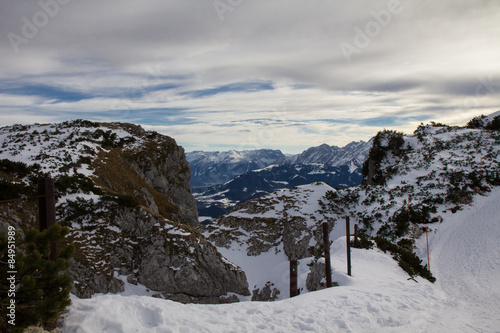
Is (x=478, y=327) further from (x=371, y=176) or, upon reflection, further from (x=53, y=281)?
(x=371, y=176)

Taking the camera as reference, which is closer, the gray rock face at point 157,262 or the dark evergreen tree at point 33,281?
the dark evergreen tree at point 33,281

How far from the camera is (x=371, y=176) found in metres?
72.6

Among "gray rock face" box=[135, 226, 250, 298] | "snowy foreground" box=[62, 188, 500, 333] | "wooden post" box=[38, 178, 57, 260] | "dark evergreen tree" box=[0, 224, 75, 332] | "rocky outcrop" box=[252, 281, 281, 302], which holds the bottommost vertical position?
"rocky outcrop" box=[252, 281, 281, 302]

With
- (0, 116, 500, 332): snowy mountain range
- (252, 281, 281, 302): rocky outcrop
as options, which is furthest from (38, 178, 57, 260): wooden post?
(252, 281, 281, 302): rocky outcrop

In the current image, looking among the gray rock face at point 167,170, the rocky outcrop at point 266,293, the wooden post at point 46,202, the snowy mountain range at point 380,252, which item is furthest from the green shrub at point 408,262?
the gray rock face at point 167,170

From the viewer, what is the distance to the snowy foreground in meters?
8.70

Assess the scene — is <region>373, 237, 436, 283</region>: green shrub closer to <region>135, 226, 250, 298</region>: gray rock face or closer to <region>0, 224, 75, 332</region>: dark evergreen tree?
<region>135, 226, 250, 298</region>: gray rock face

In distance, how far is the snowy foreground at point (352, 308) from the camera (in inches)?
342

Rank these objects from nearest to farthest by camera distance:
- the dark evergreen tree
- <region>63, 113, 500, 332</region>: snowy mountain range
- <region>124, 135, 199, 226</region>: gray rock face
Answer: the dark evergreen tree → <region>63, 113, 500, 332</region>: snowy mountain range → <region>124, 135, 199, 226</region>: gray rock face

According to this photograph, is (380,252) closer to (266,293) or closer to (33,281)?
(266,293)

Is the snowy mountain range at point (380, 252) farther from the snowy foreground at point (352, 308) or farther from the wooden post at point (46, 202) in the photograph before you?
the wooden post at point (46, 202)

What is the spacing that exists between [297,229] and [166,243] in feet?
92.5

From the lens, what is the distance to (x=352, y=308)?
13.0 m

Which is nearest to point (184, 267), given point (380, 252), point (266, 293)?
point (266, 293)
